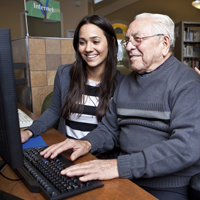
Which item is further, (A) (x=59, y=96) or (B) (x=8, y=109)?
(A) (x=59, y=96)

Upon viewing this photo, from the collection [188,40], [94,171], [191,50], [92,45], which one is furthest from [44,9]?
[191,50]

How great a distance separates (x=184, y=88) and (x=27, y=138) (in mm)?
803

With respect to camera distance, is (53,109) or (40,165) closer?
(40,165)

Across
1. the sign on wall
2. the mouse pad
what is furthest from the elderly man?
the sign on wall

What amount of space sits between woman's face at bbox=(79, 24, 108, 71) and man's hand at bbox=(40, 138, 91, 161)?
632 millimetres

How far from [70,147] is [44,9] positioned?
1.84 metres

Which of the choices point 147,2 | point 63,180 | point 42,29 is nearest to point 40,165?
point 63,180

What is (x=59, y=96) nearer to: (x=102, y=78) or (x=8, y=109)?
(x=102, y=78)

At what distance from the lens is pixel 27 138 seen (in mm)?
1145

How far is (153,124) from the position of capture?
959 mm

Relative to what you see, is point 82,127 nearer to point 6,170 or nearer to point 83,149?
point 83,149

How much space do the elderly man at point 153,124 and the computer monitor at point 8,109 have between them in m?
0.22

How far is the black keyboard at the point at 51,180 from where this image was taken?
0.62 meters

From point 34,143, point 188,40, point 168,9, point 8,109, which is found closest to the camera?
point 8,109
